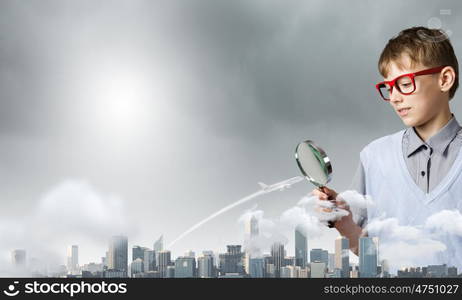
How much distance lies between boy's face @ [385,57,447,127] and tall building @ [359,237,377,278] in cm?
62

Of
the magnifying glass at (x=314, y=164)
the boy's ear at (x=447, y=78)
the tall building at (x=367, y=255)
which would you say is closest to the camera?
the magnifying glass at (x=314, y=164)

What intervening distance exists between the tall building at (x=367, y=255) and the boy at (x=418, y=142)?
0.03 m

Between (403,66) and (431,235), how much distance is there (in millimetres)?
822

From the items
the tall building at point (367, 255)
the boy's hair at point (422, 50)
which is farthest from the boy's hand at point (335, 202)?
the boy's hair at point (422, 50)

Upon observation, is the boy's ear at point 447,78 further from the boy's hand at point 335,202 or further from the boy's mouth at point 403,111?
the boy's hand at point 335,202

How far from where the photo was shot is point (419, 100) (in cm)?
278

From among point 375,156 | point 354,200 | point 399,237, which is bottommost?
point 399,237

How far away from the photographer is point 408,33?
2.94m

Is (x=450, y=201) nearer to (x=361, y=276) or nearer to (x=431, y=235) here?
(x=431, y=235)

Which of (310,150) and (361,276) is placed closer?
(310,150)

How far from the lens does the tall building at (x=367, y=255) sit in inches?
116

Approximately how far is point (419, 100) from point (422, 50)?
0.81 feet

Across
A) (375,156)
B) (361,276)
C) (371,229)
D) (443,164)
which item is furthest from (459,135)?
(361,276)

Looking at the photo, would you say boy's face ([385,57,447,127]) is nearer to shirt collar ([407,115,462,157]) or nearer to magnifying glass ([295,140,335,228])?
shirt collar ([407,115,462,157])
